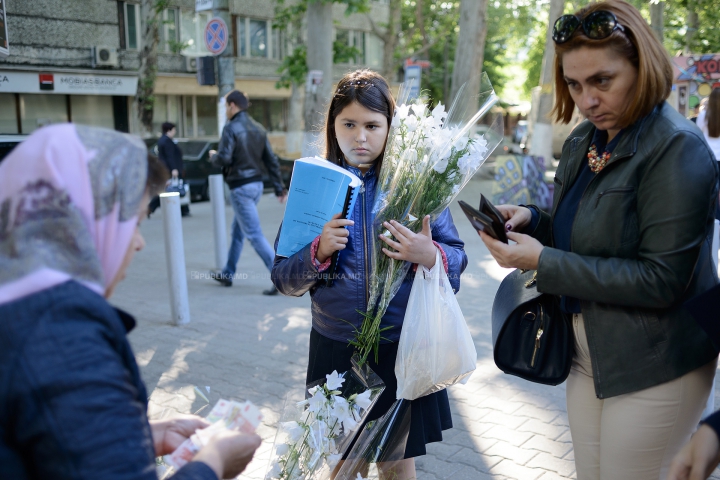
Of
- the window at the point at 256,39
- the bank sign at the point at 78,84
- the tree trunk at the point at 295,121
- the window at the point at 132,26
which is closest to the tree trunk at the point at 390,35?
the tree trunk at the point at 295,121

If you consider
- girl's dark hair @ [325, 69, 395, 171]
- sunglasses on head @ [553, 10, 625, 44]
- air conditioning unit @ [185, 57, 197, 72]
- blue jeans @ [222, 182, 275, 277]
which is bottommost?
blue jeans @ [222, 182, 275, 277]

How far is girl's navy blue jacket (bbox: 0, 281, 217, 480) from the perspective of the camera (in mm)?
1142

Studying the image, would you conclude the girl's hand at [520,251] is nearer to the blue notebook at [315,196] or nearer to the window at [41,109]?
the blue notebook at [315,196]

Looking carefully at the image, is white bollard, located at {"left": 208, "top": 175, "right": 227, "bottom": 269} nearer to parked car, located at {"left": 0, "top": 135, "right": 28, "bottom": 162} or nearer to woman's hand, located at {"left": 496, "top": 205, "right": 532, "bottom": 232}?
parked car, located at {"left": 0, "top": 135, "right": 28, "bottom": 162}

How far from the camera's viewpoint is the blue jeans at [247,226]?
24.9ft

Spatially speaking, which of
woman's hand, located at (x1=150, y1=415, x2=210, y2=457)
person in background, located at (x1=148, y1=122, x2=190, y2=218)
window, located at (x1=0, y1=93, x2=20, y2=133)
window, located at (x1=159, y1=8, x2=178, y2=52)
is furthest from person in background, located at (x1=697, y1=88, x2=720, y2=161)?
window, located at (x1=159, y1=8, x2=178, y2=52)

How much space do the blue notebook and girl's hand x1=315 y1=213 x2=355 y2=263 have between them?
47mm

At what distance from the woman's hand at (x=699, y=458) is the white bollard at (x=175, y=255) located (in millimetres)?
5143

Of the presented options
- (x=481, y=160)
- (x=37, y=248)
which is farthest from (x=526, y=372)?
(x=37, y=248)

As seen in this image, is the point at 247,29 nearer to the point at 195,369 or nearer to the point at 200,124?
the point at 200,124

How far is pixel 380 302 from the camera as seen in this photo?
2500 millimetres

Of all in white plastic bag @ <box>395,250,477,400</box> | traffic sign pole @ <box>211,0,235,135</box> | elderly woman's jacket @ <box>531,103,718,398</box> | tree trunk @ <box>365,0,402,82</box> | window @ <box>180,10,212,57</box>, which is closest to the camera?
elderly woman's jacket @ <box>531,103,718,398</box>

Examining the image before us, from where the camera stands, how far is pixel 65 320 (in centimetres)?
117

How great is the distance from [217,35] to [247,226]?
5919mm
